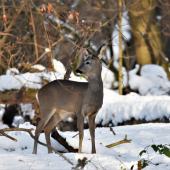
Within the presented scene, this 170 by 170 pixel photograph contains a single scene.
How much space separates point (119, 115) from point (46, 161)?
584 centimetres

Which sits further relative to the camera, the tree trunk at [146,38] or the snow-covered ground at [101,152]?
the tree trunk at [146,38]

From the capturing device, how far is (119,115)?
916 cm

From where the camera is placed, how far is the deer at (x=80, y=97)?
15.3 feet

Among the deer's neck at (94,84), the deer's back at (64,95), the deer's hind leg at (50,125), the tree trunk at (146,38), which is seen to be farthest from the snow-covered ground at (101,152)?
the tree trunk at (146,38)

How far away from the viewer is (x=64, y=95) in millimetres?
4945

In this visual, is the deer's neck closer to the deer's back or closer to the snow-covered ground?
the deer's back

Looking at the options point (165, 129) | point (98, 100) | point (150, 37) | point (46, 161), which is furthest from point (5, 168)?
point (150, 37)

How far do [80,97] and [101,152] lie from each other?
1.05 m

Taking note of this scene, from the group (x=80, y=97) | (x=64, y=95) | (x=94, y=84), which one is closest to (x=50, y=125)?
(x=64, y=95)

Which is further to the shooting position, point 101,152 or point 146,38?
point 146,38

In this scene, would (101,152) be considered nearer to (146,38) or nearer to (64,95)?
(64,95)

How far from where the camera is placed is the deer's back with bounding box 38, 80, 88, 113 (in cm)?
480

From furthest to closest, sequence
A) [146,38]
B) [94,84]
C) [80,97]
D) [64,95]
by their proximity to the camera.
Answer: [146,38]
[64,95]
[94,84]
[80,97]

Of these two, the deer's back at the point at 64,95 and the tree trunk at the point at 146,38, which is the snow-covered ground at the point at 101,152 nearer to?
the deer's back at the point at 64,95
